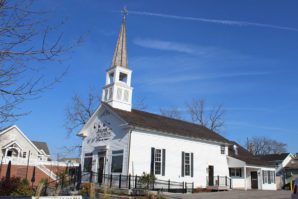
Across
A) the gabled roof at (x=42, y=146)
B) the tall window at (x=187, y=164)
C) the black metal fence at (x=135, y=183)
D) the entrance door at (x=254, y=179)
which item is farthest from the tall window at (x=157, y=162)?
the gabled roof at (x=42, y=146)

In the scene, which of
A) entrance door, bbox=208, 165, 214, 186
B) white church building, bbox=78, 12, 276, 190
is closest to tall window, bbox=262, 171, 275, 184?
white church building, bbox=78, 12, 276, 190

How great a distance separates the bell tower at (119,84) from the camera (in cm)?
2989

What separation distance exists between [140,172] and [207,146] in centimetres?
933

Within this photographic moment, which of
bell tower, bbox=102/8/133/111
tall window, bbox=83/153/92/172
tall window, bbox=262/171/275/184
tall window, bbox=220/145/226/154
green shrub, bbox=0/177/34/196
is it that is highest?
bell tower, bbox=102/8/133/111

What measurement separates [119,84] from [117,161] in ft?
24.0

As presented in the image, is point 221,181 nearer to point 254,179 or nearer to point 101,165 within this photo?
point 254,179

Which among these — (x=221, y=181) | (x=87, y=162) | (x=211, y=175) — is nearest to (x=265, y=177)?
(x=221, y=181)

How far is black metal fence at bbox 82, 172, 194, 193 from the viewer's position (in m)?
23.5

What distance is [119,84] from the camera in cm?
3017

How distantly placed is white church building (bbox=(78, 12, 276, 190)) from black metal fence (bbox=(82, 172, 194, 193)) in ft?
1.85

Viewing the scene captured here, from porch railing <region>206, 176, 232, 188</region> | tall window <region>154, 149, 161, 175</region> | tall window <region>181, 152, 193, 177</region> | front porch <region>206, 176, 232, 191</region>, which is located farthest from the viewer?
porch railing <region>206, 176, 232, 188</region>

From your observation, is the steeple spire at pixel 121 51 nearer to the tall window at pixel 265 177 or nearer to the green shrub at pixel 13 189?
the green shrub at pixel 13 189

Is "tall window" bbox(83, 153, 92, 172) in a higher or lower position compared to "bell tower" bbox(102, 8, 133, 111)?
lower

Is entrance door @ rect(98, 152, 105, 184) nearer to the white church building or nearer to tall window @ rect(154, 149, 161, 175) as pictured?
the white church building
